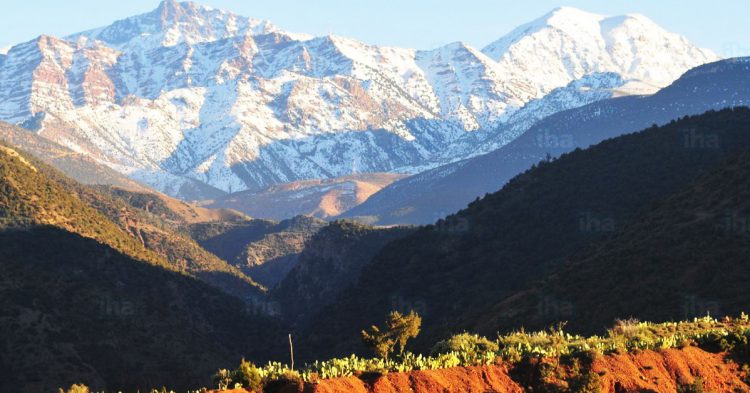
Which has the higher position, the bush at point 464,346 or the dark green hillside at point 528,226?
the dark green hillside at point 528,226

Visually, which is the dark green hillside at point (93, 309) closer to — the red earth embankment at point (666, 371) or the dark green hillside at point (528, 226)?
the dark green hillside at point (528, 226)

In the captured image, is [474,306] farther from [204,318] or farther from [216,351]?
[204,318]

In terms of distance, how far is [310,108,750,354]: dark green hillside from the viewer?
372 feet

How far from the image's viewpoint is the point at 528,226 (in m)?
126

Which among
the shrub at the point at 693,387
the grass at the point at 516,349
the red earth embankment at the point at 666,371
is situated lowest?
the shrub at the point at 693,387

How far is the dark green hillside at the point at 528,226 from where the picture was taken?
11331cm

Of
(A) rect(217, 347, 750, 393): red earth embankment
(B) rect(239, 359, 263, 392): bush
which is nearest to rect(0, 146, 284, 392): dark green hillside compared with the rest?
(B) rect(239, 359, 263, 392): bush

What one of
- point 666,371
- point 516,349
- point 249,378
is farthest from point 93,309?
point 666,371

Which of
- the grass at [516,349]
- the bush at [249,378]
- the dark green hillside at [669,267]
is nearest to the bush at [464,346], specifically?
the grass at [516,349]

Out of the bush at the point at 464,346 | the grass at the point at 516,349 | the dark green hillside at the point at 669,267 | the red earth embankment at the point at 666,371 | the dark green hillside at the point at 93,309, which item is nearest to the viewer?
the grass at the point at 516,349

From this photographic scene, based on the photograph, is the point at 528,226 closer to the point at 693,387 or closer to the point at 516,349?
the point at 516,349

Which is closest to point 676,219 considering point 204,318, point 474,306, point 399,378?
point 474,306

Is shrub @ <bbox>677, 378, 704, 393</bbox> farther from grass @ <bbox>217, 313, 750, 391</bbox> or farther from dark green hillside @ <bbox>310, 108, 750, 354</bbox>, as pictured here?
dark green hillside @ <bbox>310, 108, 750, 354</bbox>

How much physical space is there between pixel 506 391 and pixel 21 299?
9123 cm
